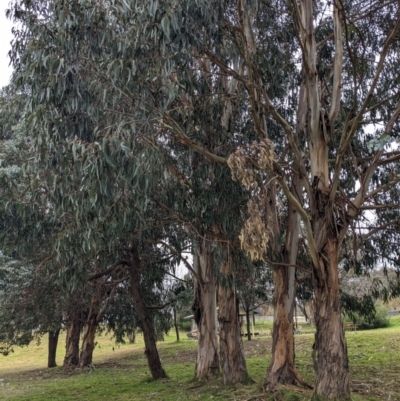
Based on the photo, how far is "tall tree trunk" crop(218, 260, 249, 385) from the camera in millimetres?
9258

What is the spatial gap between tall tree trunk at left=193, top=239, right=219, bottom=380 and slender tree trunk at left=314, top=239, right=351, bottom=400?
3.60 meters

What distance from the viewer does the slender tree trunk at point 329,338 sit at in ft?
21.7

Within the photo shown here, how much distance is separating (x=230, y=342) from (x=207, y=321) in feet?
3.43

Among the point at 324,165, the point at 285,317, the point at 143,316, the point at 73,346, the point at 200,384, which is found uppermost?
the point at 324,165

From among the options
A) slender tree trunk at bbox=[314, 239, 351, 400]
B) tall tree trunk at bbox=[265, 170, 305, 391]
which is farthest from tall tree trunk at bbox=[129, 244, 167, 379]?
slender tree trunk at bbox=[314, 239, 351, 400]

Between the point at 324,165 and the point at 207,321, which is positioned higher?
the point at 324,165

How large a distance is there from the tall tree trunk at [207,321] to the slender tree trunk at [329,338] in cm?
360

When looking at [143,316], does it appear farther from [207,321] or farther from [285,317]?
[285,317]

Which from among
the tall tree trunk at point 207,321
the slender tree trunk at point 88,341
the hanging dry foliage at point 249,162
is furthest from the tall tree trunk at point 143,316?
the hanging dry foliage at point 249,162

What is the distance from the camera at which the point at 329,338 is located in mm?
6734

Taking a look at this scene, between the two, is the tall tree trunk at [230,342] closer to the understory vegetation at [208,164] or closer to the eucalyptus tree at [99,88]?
the understory vegetation at [208,164]

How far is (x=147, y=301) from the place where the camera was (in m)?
13.3

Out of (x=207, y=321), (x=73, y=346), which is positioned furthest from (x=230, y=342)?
(x=73, y=346)

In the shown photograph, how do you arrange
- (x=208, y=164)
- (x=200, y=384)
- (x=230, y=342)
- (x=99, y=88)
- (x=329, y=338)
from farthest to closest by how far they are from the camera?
(x=200, y=384) → (x=230, y=342) → (x=208, y=164) → (x=329, y=338) → (x=99, y=88)
